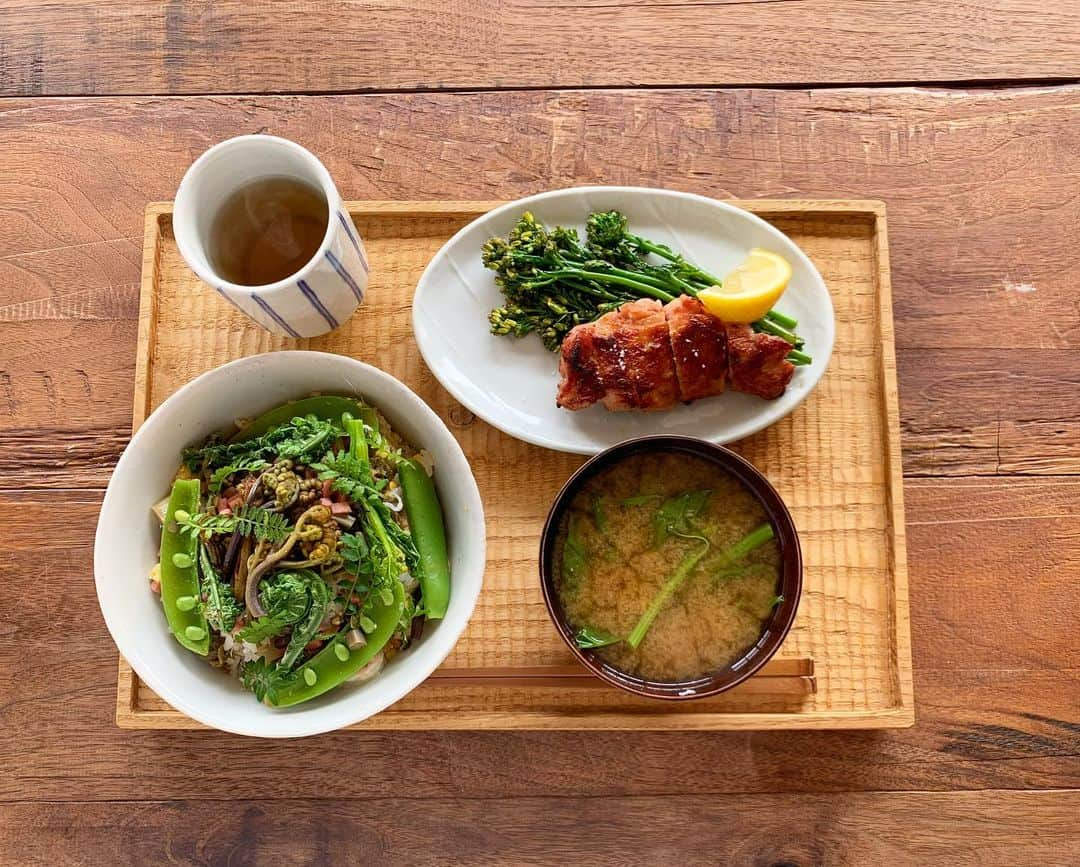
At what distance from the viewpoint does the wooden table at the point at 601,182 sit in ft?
7.38

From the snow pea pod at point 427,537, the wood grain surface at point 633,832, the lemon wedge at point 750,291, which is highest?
the lemon wedge at point 750,291

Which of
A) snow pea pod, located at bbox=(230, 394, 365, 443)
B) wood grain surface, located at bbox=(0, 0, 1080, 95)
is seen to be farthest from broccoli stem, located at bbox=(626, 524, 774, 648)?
wood grain surface, located at bbox=(0, 0, 1080, 95)

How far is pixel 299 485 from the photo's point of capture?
A: 171 centimetres

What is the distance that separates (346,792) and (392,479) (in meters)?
0.91

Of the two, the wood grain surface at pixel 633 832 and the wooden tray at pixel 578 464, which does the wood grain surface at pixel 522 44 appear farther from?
the wood grain surface at pixel 633 832

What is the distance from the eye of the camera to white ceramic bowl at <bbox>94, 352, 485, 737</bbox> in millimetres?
1705

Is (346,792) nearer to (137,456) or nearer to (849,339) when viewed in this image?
(137,456)

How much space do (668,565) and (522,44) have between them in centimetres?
147

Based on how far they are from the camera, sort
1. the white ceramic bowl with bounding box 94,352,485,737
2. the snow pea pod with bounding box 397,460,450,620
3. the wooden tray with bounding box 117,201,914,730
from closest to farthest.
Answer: the white ceramic bowl with bounding box 94,352,485,737 → the snow pea pod with bounding box 397,460,450,620 → the wooden tray with bounding box 117,201,914,730

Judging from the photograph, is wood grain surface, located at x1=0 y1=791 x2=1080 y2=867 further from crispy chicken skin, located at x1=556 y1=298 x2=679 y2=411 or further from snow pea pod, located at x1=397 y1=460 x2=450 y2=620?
crispy chicken skin, located at x1=556 y1=298 x2=679 y2=411

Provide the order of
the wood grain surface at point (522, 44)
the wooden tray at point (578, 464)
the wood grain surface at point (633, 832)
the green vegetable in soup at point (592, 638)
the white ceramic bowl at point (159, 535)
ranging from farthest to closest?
the wood grain surface at point (522, 44) < the wood grain surface at point (633, 832) < the wooden tray at point (578, 464) < the green vegetable in soup at point (592, 638) < the white ceramic bowl at point (159, 535)

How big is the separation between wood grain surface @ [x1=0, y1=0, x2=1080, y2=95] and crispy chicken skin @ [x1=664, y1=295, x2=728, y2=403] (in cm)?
78

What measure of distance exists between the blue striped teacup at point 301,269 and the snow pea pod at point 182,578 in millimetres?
→ 419

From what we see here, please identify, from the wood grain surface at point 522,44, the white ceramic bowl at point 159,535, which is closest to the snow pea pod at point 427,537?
the white ceramic bowl at point 159,535
